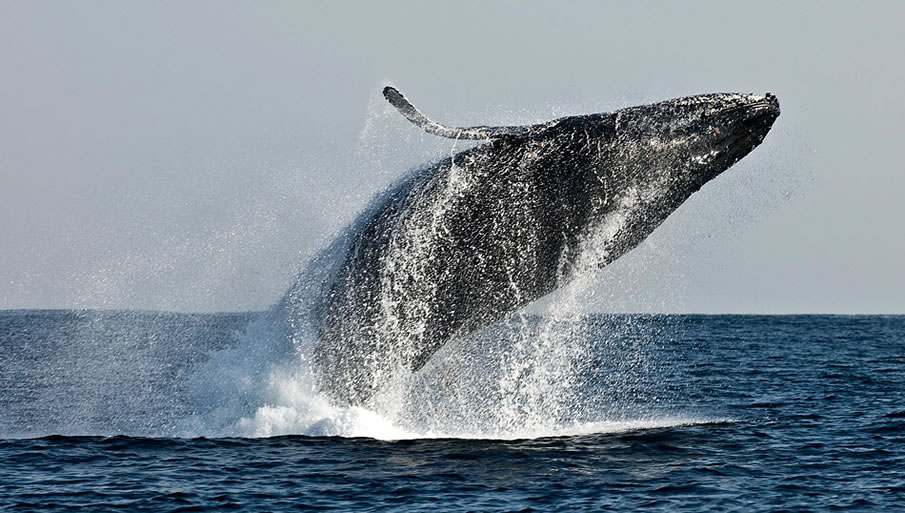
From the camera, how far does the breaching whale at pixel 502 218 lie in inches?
559

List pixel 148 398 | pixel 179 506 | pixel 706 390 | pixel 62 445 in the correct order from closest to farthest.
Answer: pixel 179 506 < pixel 62 445 < pixel 148 398 < pixel 706 390

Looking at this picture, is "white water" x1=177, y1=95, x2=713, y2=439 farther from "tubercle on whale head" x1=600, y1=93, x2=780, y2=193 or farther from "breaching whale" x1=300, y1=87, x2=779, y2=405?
"tubercle on whale head" x1=600, y1=93, x2=780, y2=193

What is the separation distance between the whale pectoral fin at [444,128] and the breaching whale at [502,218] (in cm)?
2

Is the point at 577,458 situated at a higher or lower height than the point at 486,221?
lower

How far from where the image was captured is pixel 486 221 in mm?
14570

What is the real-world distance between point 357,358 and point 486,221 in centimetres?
296

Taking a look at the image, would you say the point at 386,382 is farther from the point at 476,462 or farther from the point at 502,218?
the point at 502,218

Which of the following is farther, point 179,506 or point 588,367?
point 588,367

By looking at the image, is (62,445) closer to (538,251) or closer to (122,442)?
(122,442)

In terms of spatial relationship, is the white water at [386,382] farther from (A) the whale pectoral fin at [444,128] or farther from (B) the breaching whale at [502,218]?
(A) the whale pectoral fin at [444,128]

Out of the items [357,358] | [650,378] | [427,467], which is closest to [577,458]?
[427,467]

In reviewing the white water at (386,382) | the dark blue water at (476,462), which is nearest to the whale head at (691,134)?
the white water at (386,382)

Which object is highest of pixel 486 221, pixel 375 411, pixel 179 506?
pixel 486 221

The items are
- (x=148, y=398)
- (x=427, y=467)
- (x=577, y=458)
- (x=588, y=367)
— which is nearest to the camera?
(x=427, y=467)
